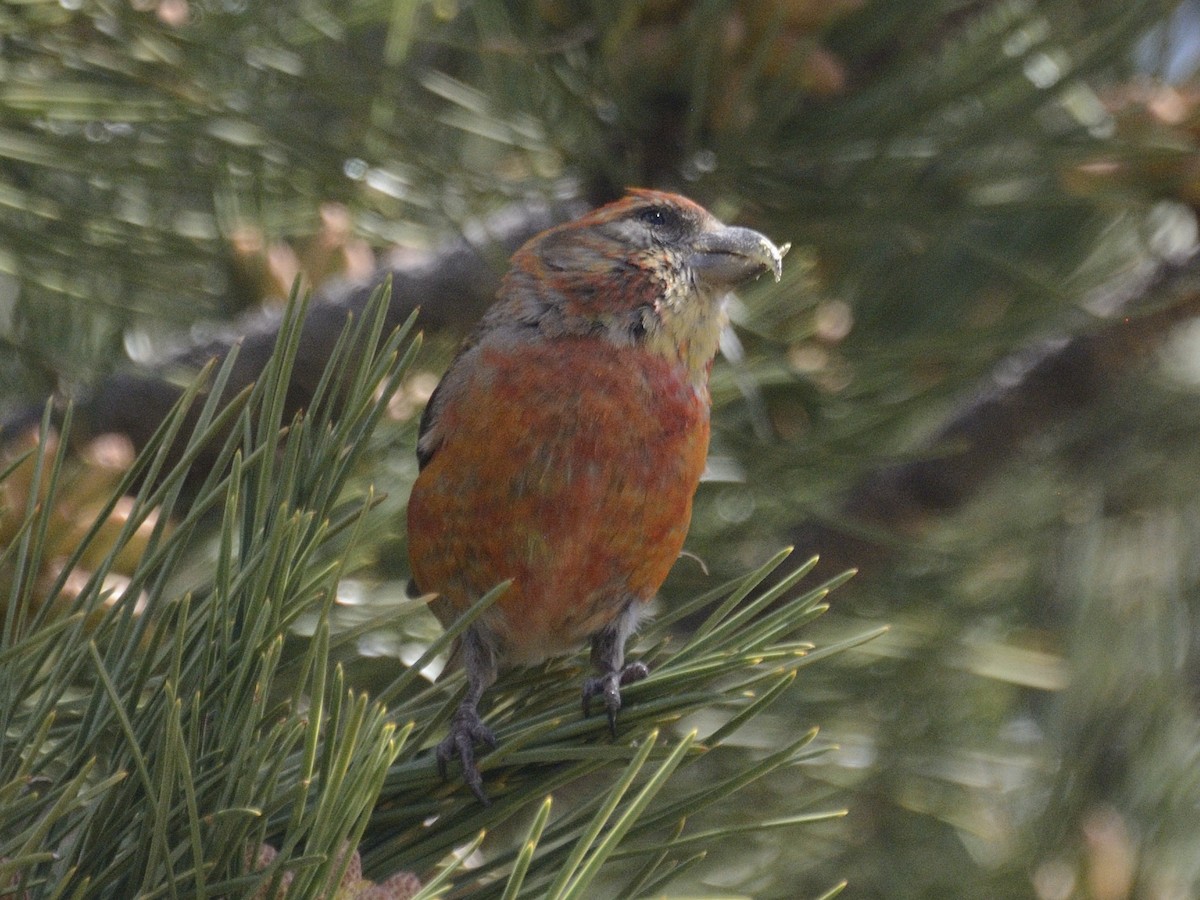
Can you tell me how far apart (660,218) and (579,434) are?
49 centimetres

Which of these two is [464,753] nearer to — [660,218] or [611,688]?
[611,688]

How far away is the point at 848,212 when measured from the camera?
249cm

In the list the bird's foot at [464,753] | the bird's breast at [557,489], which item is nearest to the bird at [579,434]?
the bird's breast at [557,489]

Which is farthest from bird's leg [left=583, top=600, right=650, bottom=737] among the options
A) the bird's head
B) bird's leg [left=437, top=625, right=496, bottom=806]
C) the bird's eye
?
the bird's eye

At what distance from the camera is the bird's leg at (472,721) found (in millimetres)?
1459

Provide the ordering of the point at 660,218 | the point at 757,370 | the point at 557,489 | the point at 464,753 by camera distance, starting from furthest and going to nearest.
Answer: the point at 757,370, the point at 660,218, the point at 557,489, the point at 464,753

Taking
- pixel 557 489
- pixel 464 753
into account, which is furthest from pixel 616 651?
pixel 464 753

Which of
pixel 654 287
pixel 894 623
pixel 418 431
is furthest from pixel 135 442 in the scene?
pixel 894 623

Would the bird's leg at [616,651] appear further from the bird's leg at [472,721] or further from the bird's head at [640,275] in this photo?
the bird's head at [640,275]

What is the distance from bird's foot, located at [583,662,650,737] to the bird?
0.04ft

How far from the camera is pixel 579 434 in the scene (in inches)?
90.3

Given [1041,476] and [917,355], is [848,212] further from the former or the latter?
[1041,476]

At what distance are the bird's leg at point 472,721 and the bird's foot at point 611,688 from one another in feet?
0.43

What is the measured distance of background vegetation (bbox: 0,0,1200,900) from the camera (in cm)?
173
